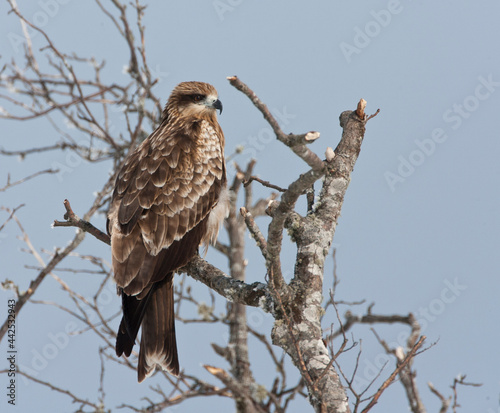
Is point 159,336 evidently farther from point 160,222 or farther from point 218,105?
point 218,105

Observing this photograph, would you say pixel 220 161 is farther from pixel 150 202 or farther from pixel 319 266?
pixel 319 266

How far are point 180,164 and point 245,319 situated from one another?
7.68 feet

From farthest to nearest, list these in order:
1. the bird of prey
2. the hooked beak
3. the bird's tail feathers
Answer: the hooked beak → the bird's tail feathers → the bird of prey

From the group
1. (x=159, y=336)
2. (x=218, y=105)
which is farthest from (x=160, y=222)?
(x=218, y=105)

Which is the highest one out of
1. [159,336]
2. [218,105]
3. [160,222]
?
[218,105]

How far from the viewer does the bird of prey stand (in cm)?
432

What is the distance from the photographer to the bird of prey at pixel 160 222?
14.2ft

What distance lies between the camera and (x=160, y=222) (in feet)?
15.0

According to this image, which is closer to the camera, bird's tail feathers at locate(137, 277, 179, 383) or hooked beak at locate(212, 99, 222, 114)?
bird's tail feathers at locate(137, 277, 179, 383)

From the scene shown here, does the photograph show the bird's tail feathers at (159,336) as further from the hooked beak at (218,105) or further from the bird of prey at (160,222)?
the hooked beak at (218,105)

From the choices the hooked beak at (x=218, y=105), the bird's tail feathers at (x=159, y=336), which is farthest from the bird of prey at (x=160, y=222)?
the hooked beak at (x=218, y=105)

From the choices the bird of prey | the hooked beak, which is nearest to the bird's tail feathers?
the bird of prey

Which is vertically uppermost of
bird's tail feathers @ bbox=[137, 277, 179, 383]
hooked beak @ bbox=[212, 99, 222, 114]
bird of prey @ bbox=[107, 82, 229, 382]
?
hooked beak @ bbox=[212, 99, 222, 114]

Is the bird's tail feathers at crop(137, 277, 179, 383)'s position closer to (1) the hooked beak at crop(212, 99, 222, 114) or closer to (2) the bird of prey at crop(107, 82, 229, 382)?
(2) the bird of prey at crop(107, 82, 229, 382)
